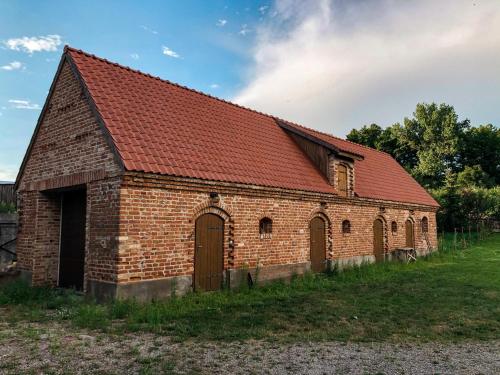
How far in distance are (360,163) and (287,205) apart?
853cm

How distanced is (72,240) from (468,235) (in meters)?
28.9

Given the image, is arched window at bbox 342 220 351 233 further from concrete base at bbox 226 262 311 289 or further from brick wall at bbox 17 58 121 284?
brick wall at bbox 17 58 121 284

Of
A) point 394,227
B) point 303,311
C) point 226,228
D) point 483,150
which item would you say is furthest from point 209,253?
point 483,150

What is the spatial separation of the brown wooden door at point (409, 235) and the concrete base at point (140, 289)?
13848mm

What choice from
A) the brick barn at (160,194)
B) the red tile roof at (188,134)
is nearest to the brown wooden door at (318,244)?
the brick barn at (160,194)

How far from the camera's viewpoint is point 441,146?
145 feet

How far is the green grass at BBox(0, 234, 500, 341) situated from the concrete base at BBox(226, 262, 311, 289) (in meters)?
0.35

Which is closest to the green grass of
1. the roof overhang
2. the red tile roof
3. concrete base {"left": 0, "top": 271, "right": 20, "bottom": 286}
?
concrete base {"left": 0, "top": 271, "right": 20, "bottom": 286}

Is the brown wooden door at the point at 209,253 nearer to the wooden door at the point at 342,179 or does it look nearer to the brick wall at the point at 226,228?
the brick wall at the point at 226,228

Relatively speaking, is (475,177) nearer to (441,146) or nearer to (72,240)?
(441,146)

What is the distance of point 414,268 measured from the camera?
52.5 feet

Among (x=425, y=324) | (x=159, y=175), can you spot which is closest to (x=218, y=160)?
(x=159, y=175)

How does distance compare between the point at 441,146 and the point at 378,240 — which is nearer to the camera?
the point at 378,240

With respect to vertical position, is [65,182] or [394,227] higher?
[65,182]
